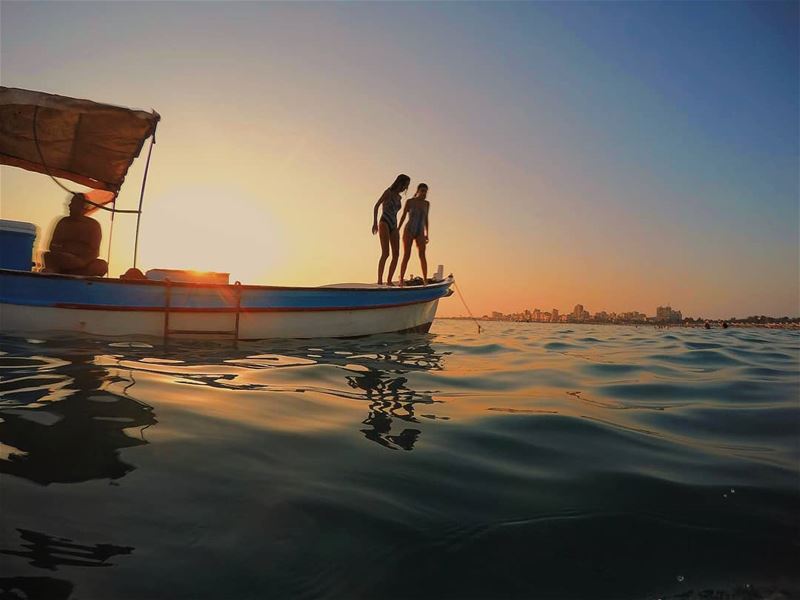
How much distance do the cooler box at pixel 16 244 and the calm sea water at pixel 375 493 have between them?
407cm

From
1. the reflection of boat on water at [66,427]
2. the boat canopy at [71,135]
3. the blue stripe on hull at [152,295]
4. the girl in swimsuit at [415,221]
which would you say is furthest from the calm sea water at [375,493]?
the girl in swimsuit at [415,221]

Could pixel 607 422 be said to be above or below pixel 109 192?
below

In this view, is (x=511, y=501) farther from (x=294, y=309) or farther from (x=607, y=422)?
(x=294, y=309)

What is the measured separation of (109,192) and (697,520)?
11.3 m

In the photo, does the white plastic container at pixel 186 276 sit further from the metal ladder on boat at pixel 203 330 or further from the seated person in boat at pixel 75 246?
the seated person in boat at pixel 75 246

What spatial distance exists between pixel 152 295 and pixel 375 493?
679 centimetres

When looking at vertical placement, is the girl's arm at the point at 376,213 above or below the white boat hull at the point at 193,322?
above

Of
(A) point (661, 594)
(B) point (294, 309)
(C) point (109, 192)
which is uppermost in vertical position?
(C) point (109, 192)

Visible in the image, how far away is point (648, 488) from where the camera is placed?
226 centimetres

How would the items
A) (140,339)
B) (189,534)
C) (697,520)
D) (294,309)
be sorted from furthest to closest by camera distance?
(294,309), (140,339), (697,520), (189,534)

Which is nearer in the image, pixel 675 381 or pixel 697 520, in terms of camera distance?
pixel 697 520

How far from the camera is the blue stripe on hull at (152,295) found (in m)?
6.93

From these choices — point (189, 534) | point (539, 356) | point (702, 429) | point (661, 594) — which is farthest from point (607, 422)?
point (539, 356)

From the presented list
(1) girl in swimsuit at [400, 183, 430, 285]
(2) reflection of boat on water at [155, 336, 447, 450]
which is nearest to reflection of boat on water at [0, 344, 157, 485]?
(2) reflection of boat on water at [155, 336, 447, 450]
